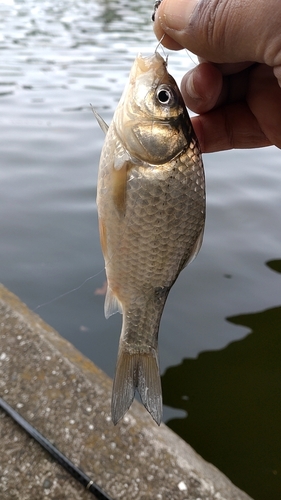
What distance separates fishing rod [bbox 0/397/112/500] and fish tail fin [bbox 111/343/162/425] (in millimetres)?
762

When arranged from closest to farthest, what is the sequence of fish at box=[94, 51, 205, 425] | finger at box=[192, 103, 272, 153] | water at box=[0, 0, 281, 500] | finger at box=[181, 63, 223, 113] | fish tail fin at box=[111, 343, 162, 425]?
fish at box=[94, 51, 205, 425] < fish tail fin at box=[111, 343, 162, 425] < finger at box=[181, 63, 223, 113] < finger at box=[192, 103, 272, 153] < water at box=[0, 0, 281, 500]

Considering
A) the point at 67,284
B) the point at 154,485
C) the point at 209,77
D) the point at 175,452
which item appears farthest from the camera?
the point at 67,284

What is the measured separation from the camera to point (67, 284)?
4.32 meters

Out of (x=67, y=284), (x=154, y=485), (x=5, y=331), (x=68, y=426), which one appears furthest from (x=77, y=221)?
(x=154, y=485)

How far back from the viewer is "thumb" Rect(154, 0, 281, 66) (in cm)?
167

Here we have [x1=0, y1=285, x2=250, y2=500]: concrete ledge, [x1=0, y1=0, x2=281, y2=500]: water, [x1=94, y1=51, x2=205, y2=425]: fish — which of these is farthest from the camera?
[x1=0, y1=0, x2=281, y2=500]: water

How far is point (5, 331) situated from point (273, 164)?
16.6 ft

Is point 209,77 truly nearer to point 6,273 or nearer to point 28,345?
point 28,345

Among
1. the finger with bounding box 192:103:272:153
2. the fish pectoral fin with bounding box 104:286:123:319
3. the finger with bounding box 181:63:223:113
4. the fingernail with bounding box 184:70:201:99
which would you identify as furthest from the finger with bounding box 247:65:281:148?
the fish pectoral fin with bounding box 104:286:123:319

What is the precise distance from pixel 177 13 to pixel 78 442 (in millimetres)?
2060

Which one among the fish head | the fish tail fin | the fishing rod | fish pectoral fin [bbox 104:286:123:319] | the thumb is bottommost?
the fishing rod

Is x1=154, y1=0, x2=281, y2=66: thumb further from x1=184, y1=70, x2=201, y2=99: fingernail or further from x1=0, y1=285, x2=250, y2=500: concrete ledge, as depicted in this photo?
x1=0, y1=285, x2=250, y2=500: concrete ledge

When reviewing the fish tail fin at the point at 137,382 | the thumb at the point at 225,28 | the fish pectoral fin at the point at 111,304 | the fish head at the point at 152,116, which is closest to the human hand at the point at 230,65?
the thumb at the point at 225,28

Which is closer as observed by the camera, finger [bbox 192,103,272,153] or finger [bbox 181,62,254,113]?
finger [bbox 181,62,254,113]
